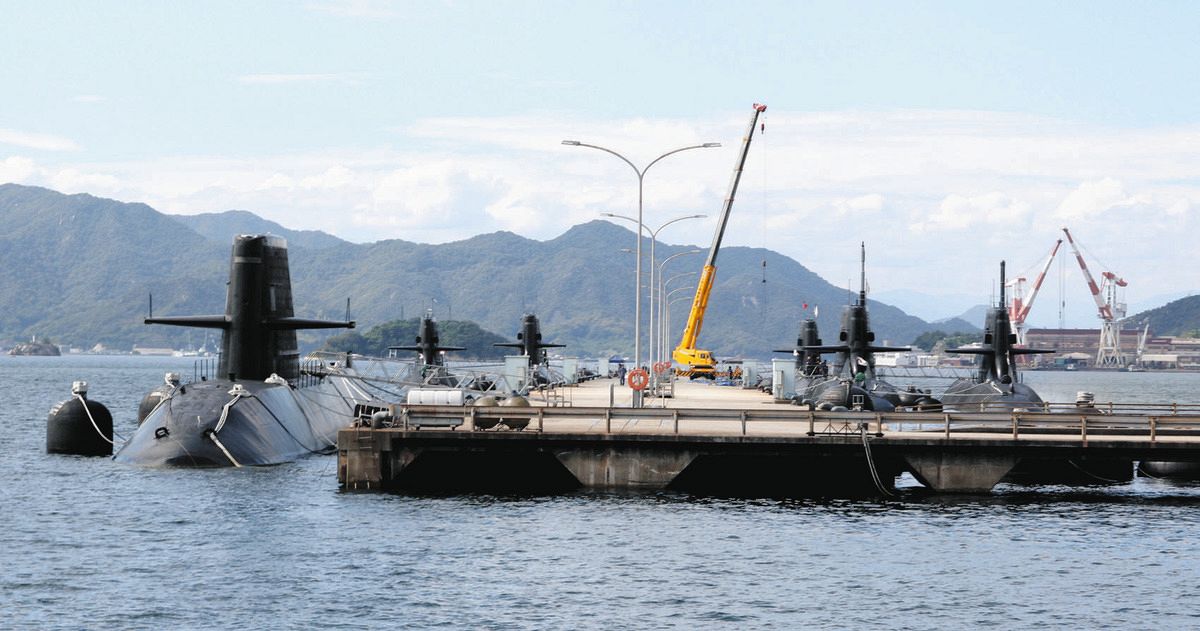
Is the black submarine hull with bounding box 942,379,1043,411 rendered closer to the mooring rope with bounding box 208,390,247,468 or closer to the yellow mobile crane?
the mooring rope with bounding box 208,390,247,468

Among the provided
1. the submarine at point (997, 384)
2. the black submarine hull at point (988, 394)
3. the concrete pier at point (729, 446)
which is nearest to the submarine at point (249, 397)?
the concrete pier at point (729, 446)

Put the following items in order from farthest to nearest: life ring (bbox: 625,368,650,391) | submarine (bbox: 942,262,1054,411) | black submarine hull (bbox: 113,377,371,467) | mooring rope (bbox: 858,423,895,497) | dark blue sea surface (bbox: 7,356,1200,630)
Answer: submarine (bbox: 942,262,1054,411) → life ring (bbox: 625,368,650,391) → black submarine hull (bbox: 113,377,371,467) → mooring rope (bbox: 858,423,895,497) → dark blue sea surface (bbox: 7,356,1200,630)

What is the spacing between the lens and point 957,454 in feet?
153

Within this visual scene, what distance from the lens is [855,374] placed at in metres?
90.4

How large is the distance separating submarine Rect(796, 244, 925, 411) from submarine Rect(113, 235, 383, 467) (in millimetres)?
24328

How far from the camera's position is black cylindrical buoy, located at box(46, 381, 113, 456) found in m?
62.8

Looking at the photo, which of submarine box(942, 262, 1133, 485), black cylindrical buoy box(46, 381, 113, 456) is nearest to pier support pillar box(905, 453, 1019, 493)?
submarine box(942, 262, 1133, 485)

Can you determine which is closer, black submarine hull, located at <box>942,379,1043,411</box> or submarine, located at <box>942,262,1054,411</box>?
black submarine hull, located at <box>942,379,1043,411</box>

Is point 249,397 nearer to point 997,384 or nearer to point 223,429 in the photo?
point 223,429

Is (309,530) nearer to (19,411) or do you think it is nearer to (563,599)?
(563,599)

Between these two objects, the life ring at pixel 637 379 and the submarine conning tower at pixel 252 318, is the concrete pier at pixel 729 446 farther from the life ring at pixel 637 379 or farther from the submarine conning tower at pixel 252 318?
the submarine conning tower at pixel 252 318

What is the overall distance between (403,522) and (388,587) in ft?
28.3

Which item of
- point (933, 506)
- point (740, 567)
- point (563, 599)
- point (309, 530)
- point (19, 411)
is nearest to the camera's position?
point (563, 599)

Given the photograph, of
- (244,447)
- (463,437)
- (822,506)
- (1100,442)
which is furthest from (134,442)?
(1100,442)
